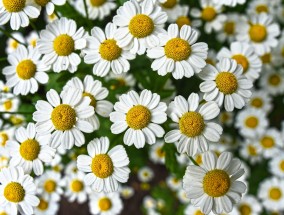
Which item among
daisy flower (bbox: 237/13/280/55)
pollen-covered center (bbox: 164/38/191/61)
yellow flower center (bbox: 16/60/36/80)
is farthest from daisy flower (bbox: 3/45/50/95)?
daisy flower (bbox: 237/13/280/55)

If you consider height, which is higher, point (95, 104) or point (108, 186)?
point (95, 104)

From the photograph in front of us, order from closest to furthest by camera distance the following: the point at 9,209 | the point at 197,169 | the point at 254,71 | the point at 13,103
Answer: the point at 197,169 < the point at 9,209 < the point at 254,71 < the point at 13,103

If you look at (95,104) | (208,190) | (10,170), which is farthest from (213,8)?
(10,170)

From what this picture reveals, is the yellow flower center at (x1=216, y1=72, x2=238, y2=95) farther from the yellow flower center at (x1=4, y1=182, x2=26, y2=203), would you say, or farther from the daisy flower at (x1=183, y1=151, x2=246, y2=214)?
the yellow flower center at (x1=4, y1=182, x2=26, y2=203)

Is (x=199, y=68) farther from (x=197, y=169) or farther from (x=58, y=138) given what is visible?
(x=58, y=138)

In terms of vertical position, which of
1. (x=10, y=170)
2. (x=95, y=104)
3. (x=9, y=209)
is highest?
(x=95, y=104)

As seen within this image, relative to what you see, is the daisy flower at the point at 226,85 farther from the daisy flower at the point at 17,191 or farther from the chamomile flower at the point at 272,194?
the chamomile flower at the point at 272,194
